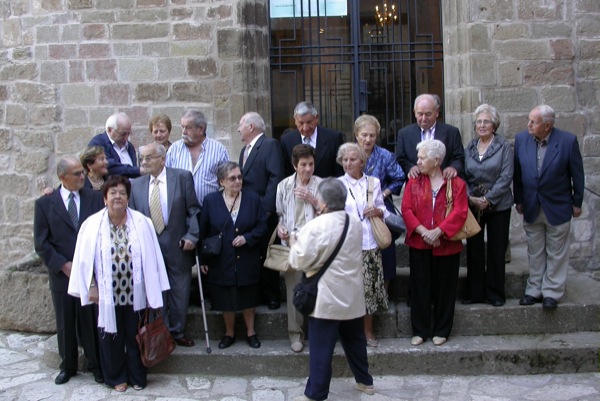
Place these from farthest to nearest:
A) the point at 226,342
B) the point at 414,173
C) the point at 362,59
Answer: the point at 362,59, the point at 226,342, the point at 414,173

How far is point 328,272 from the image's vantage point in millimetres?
5168

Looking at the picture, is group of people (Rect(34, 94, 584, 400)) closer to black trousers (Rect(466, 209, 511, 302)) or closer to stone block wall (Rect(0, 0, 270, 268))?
black trousers (Rect(466, 209, 511, 302))

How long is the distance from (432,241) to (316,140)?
1.38 meters

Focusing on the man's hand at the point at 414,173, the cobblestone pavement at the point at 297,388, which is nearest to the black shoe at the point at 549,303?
the cobblestone pavement at the point at 297,388

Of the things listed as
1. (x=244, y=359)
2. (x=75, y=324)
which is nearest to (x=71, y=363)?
(x=75, y=324)

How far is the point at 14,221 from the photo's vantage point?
872 centimetres

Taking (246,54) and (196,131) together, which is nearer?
(196,131)

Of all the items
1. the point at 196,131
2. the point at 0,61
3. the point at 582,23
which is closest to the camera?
the point at 196,131

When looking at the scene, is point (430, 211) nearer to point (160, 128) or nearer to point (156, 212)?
point (156, 212)

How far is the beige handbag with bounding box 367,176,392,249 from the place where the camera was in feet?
19.8

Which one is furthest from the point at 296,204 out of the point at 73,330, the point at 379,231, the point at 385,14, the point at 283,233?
the point at 385,14

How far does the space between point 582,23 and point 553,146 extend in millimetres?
2277

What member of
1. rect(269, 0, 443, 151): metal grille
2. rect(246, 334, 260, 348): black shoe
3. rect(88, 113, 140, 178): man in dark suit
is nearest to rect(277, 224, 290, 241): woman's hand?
rect(246, 334, 260, 348): black shoe

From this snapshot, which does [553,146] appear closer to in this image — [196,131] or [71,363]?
[196,131]
